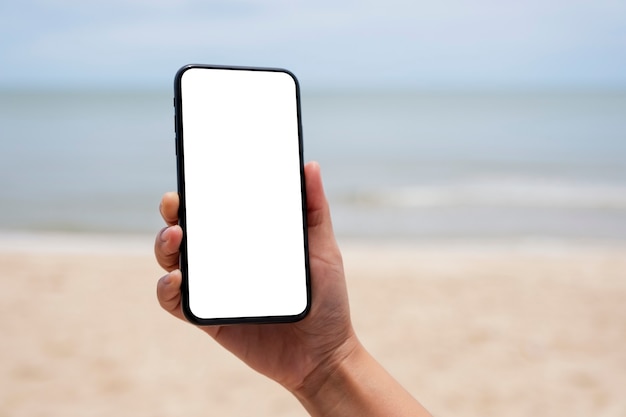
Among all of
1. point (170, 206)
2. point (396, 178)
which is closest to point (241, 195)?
point (170, 206)

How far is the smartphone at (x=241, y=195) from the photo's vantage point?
1.42 m

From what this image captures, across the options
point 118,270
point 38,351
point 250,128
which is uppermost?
point 250,128

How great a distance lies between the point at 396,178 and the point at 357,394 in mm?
13247

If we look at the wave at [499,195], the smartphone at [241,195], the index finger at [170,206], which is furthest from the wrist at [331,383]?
the wave at [499,195]

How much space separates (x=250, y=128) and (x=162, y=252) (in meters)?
0.32

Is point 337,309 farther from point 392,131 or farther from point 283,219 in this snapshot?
point 392,131

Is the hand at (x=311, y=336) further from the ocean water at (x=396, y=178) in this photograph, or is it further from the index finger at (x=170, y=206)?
the ocean water at (x=396, y=178)

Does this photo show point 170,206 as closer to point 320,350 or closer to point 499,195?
point 320,350

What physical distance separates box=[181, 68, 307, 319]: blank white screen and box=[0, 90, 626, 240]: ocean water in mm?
8077

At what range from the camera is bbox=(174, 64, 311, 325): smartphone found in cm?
142

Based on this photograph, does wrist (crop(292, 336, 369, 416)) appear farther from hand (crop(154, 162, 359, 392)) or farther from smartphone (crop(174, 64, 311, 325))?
smartphone (crop(174, 64, 311, 325))

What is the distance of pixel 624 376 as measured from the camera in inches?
173

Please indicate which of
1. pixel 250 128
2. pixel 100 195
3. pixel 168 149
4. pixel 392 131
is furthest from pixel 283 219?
pixel 392 131

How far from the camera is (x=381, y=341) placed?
16.1ft
